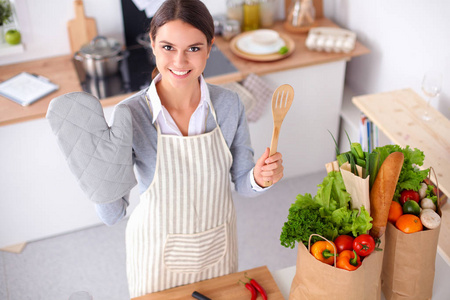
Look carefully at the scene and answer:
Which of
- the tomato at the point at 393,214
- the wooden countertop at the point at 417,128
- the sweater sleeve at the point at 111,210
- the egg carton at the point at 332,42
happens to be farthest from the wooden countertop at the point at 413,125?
the sweater sleeve at the point at 111,210

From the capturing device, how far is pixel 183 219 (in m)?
1.48

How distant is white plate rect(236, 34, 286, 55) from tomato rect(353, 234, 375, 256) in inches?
63.9

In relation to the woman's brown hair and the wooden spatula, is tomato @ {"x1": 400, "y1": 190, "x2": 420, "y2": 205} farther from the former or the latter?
the woman's brown hair

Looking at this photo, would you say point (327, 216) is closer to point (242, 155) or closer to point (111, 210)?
point (242, 155)

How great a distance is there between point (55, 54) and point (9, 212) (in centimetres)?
86

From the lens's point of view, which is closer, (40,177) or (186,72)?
(186,72)

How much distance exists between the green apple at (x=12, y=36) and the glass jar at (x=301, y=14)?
146cm

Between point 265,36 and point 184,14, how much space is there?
1562 millimetres

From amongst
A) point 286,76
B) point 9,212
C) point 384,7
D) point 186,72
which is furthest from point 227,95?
point 9,212

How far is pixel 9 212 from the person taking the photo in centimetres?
253

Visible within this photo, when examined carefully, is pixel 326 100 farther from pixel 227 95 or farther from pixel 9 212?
pixel 9 212

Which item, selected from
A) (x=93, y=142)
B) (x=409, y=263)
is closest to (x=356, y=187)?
(x=409, y=263)

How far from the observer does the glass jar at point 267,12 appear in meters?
2.79

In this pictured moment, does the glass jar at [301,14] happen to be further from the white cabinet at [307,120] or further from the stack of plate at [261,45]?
the white cabinet at [307,120]
